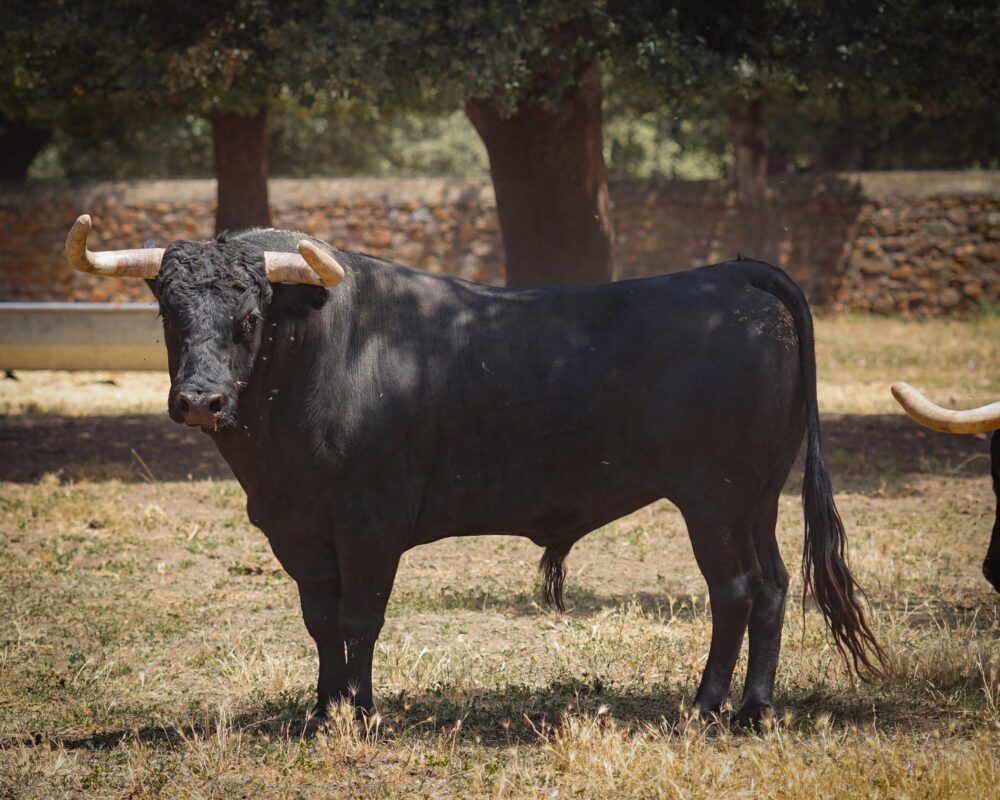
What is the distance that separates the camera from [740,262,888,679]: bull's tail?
16.7ft

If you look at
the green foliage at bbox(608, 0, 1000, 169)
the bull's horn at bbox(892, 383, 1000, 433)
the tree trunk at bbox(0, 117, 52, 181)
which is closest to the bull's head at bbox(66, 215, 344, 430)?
the bull's horn at bbox(892, 383, 1000, 433)

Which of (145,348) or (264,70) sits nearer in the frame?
(264,70)

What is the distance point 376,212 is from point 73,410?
24.3ft

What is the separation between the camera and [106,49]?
10.4 m

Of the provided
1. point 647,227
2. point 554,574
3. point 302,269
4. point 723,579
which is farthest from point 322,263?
point 647,227

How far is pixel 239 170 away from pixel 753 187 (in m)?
8.09

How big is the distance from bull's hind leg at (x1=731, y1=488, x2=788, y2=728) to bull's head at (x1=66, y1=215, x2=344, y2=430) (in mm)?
1984

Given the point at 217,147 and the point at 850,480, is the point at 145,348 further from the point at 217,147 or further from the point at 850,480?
the point at 850,480

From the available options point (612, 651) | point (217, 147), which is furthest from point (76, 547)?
point (217, 147)

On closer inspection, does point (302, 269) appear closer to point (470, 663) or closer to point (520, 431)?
point (520, 431)

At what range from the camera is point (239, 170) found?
51.9 ft

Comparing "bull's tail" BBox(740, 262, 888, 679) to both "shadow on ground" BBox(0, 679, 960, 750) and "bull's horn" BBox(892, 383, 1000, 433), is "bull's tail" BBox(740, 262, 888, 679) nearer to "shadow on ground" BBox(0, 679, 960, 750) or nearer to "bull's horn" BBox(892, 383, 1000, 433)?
"shadow on ground" BBox(0, 679, 960, 750)

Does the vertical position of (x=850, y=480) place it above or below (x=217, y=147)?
below

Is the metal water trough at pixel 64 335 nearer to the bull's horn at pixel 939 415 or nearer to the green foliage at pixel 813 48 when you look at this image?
the green foliage at pixel 813 48
